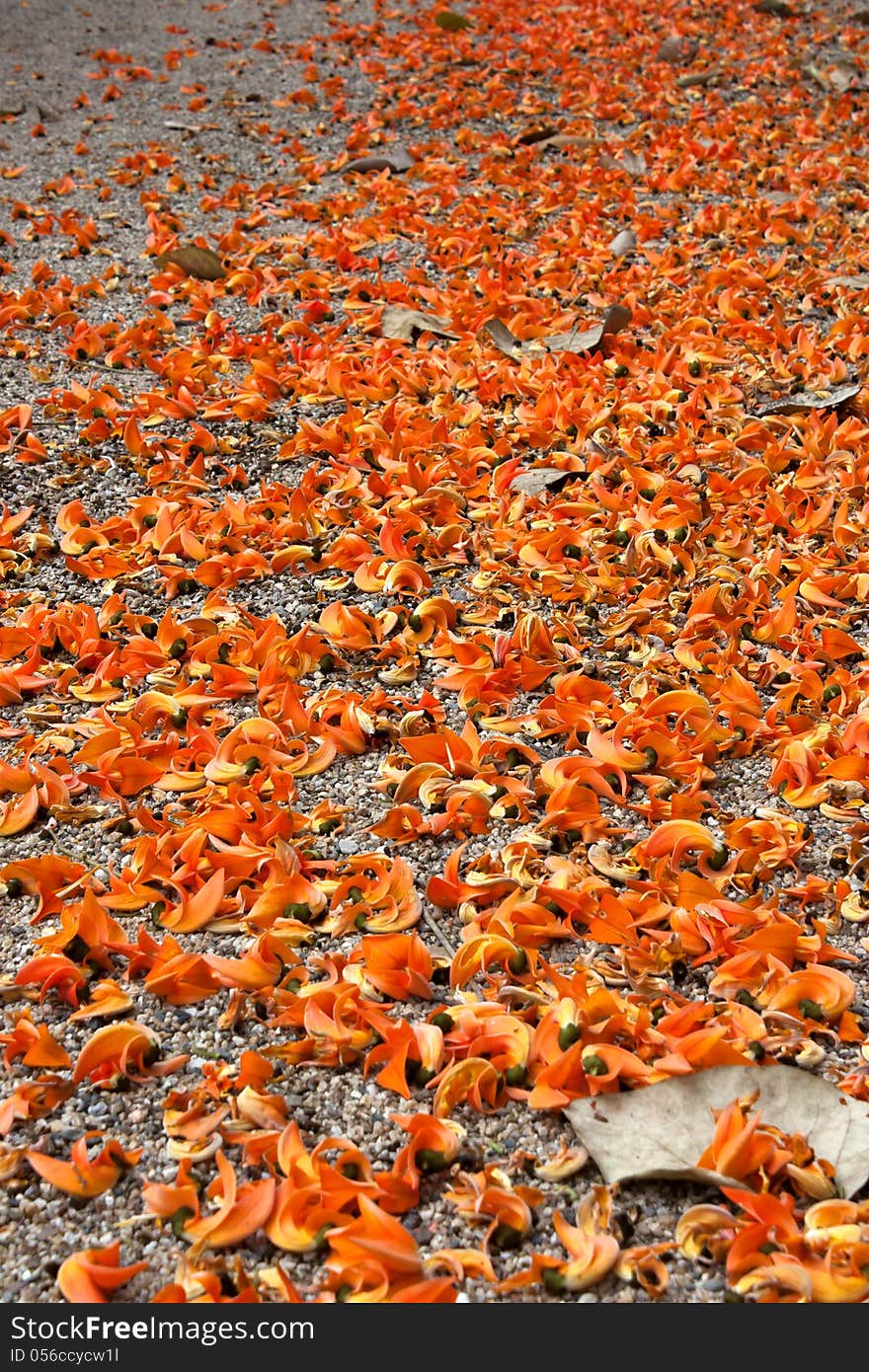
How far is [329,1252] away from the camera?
79.6 inches

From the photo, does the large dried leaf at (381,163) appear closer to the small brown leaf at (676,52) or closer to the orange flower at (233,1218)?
the small brown leaf at (676,52)

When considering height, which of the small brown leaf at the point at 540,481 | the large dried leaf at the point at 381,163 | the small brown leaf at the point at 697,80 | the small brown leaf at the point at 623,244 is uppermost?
the small brown leaf at the point at 697,80

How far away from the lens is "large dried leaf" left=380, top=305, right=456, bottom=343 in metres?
5.34

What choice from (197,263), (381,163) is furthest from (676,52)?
(197,263)

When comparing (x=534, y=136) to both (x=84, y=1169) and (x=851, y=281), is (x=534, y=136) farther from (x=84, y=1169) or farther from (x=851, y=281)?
(x=84, y=1169)

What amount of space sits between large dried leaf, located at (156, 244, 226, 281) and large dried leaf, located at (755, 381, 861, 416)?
284 centimetres

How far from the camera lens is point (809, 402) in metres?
4.65

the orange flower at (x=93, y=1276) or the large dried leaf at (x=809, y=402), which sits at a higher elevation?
the large dried leaf at (x=809, y=402)

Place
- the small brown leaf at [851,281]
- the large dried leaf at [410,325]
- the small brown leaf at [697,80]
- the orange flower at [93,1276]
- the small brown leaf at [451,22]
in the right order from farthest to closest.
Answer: the small brown leaf at [451,22] < the small brown leaf at [697,80] < the small brown leaf at [851,281] < the large dried leaf at [410,325] < the orange flower at [93,1276]

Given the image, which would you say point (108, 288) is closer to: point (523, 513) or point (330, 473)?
point (330, 473)

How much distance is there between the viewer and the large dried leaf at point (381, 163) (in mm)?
7438

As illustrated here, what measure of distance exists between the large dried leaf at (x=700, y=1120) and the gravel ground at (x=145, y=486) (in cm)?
5

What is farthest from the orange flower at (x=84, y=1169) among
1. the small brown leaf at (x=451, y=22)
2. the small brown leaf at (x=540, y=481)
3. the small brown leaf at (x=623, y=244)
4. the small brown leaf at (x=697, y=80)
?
the small brown leaf at (x=451, y=22)

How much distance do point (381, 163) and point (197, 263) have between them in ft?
6.45
